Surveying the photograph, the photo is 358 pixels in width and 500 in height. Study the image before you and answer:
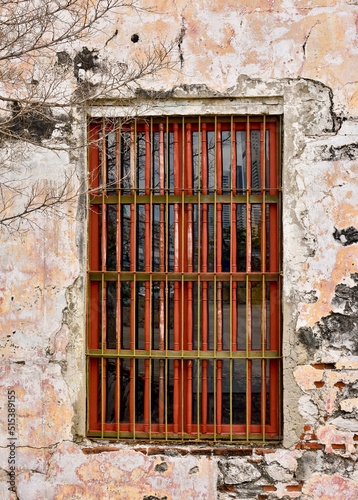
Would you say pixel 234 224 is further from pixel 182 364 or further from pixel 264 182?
pixel 182 364

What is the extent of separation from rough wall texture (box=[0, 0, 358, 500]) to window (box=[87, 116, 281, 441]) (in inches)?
6.6

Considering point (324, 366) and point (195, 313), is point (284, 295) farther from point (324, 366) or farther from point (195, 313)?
point (195, 313)

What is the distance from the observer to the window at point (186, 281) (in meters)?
3.88

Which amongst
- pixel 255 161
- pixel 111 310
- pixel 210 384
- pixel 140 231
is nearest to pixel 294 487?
pixel 210 384

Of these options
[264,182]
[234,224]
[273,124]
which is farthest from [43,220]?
[273,124]

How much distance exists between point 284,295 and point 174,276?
0.94m

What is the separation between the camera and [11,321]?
3.87 meters

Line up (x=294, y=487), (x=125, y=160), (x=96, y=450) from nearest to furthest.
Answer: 1. (x=294, y=487)
2. (x=96, y=450)
3. (x=125, y=160)

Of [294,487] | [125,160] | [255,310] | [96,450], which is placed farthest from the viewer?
[125,160]

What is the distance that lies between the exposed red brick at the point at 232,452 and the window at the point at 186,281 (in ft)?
0.37

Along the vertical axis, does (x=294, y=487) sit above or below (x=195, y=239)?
below

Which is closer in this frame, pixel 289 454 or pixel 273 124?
pixel 289 454

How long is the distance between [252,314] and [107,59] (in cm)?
251

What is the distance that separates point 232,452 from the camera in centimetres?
376
